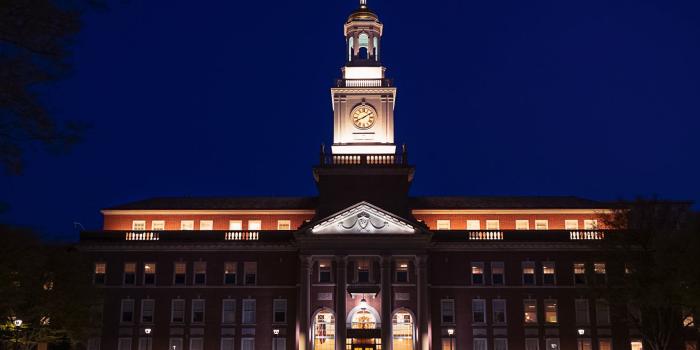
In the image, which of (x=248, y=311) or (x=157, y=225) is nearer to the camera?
(x=248, y=311)

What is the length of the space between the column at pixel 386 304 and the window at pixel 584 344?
16.5m

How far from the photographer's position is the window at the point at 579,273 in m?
69.3

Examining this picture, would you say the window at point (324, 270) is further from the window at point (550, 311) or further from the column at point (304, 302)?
the window at point (550, 311)

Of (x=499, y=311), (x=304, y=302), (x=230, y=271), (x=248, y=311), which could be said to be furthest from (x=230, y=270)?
(x=499, y=311)

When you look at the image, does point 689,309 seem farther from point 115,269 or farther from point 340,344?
point 115,269

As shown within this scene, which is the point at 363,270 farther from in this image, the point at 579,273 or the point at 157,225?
the point at 157,225

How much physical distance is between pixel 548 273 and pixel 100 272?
130 ft

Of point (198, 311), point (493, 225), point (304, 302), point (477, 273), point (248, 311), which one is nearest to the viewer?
point (304, 302)

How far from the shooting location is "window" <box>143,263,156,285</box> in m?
69.8

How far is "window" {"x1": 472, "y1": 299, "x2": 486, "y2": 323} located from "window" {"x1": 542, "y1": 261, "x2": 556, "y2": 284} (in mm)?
5843

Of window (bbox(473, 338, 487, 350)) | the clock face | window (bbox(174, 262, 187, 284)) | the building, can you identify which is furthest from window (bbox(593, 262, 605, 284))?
window (bbox(174, 262, 187, 284))

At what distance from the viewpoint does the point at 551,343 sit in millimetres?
67688

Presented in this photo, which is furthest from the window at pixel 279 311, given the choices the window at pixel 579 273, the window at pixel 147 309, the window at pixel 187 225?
the window at pixel 579 273

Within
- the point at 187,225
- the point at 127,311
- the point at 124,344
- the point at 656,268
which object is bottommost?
the point at 124,344
